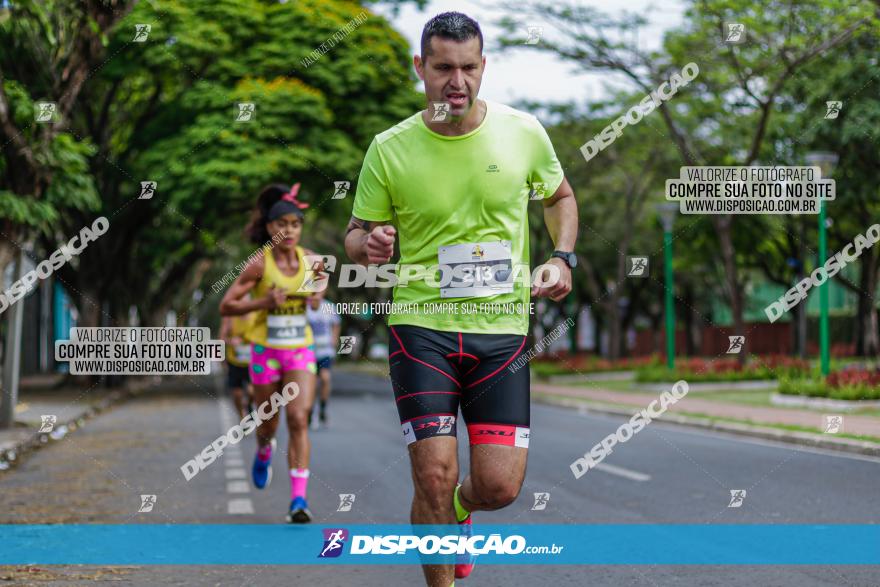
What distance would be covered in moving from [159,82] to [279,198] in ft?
63.9

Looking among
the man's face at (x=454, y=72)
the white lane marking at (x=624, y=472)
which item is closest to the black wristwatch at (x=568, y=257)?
the man's face at (x=454, y=72)

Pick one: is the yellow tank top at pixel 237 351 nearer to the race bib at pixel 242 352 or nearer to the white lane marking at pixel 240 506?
the race bib at pixel 242 352

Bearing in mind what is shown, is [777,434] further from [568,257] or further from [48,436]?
[568,257]

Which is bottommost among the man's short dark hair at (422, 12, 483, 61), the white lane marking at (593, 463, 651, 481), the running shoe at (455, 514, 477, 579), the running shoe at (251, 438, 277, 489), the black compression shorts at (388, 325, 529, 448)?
the white lane marking at (593, 463, 651, 481)

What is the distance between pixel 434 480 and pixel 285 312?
12.5 ft

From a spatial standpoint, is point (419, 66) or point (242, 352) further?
point (242, 352)

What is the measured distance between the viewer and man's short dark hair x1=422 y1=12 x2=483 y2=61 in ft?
13.5

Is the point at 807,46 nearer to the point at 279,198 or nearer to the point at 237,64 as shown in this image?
the point at 237,64

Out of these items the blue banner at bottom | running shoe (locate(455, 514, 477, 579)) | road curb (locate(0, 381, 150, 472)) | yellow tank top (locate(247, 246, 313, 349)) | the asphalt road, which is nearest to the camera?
running shoe (locate(455, 514, 477, 579))

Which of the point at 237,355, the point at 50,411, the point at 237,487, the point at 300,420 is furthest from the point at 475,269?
the point at 50,411

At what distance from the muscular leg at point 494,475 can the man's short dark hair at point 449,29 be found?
4.66 ft

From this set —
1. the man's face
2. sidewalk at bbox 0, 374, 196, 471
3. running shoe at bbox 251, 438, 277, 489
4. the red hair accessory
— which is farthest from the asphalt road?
the man's face

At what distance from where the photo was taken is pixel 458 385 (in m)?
4.30

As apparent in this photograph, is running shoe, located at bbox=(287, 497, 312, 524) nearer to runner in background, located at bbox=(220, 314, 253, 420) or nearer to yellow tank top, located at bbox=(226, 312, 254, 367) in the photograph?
runner in background, located at bbox=(220, 314, 253, 420)
